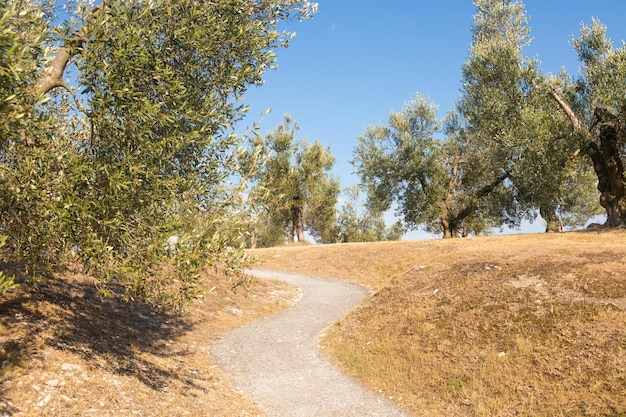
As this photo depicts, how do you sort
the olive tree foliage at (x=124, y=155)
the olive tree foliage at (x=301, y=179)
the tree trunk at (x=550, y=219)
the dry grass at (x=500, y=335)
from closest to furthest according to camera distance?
the olive tree foliage at (x=124, y=155) < the dry grass at (x=500, y=335) < the tree trunk at (x=550, y=219) < the olive tree foliage at (x=301, y=179)

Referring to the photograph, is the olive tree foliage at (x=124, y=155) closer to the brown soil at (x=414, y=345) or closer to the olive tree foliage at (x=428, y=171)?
the brown soil at (x=414, y=345)

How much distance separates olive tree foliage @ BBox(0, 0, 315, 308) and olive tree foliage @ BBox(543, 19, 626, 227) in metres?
31.1

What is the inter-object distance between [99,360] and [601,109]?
37400 mm

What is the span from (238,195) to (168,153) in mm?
2375

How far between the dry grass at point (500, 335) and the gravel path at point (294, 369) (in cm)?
95

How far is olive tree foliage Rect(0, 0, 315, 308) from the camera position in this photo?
377 inches

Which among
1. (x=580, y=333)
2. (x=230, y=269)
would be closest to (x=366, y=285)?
(x=580, y=333)

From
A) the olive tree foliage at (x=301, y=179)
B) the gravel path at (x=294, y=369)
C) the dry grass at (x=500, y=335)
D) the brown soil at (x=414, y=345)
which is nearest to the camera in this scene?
the brown soil at (x=414, y=345)

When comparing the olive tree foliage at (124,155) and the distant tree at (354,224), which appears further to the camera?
the distant tree at (354,224)

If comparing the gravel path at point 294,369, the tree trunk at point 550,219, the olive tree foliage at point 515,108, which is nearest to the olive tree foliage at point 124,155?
the gravel path at point 294,369

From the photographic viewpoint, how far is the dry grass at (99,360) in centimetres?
1084

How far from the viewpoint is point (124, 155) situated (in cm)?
998

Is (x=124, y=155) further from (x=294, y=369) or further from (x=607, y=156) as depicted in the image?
(x=607, y=156)

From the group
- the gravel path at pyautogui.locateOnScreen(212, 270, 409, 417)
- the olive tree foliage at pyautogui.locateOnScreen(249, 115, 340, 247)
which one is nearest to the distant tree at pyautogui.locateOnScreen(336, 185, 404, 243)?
the olive tree foliage at pyautogui.locateOnScreen(249, 115, 340, 247)
